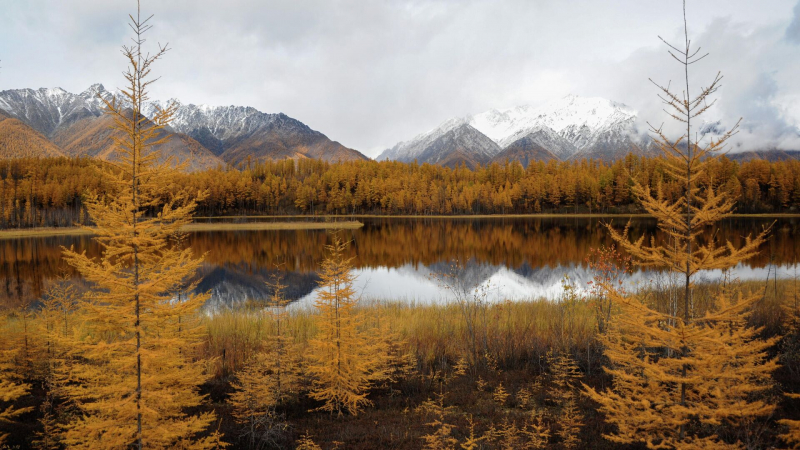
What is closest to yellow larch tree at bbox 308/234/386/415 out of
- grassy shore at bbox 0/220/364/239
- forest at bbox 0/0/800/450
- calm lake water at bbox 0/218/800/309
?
forest at bbox 0/0/800/450

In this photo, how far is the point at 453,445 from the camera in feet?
19.8

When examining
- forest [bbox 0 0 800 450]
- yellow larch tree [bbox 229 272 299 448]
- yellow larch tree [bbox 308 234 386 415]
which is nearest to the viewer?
forest [bbox 0 0 800 450]

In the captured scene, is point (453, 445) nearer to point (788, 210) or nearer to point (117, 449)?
point (117, 449)

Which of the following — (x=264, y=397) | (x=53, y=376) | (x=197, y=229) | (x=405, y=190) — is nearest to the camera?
(x=264, y=397)

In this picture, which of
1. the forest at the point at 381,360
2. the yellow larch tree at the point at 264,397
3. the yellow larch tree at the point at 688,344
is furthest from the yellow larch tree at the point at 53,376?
the yellow larch tree at the point at 688,344

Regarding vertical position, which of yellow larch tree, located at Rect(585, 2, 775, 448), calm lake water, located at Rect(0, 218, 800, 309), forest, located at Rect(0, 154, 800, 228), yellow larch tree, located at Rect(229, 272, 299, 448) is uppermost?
forest, located at Rect(0, 154, 800, 228)

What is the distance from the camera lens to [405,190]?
132 meters

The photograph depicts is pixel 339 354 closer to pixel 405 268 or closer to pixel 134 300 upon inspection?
pixel 134 300

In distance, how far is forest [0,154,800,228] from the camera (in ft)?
314

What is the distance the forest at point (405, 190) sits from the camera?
9581cm

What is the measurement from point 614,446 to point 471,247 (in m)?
37.2

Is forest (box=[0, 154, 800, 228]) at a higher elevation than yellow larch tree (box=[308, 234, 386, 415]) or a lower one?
higher

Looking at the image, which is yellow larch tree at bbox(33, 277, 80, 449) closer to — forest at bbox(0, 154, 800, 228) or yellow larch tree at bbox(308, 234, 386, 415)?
yellow larch tree at bbox(308, 234, 386, 415)

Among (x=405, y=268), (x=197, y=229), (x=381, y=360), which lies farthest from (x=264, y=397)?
(x=197, y=229)
